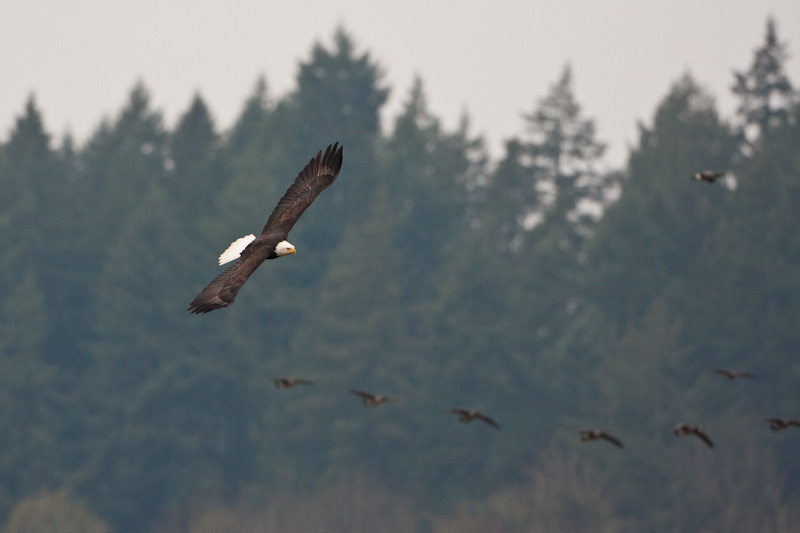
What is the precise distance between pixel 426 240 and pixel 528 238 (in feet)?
24.6

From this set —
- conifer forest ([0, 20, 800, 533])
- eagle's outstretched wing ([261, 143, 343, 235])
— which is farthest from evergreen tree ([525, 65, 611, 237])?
eagle's outstretched wing ([261, 143, 343, 235])

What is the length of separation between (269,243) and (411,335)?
50874 mm

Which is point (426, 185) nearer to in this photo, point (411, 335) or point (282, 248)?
point (411, 335)

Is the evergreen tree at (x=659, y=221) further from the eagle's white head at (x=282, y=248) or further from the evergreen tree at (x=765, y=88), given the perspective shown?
the eagle's white head at (x=282, y=248)

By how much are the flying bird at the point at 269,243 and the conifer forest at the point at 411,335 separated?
33.6m

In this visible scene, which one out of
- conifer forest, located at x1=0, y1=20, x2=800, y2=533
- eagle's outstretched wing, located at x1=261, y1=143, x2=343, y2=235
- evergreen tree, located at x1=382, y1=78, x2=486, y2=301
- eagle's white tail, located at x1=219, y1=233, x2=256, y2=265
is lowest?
eagle's white tail, located at x1=219, y1=233, x2=256, y2=265

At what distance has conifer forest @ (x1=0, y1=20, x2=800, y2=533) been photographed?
58781 millimetres

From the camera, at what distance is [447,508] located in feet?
201

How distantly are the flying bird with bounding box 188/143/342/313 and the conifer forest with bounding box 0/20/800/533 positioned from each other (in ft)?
110

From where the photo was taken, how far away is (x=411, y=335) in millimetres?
69688

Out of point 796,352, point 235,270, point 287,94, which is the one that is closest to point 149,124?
point 287,94

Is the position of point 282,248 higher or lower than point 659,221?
lower

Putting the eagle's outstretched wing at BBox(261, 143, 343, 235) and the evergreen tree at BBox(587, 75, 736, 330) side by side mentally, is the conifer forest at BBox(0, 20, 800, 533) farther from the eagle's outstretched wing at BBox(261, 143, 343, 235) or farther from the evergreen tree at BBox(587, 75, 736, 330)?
the eagle's outstretched wing at BBox(261, 143, 343, 235)

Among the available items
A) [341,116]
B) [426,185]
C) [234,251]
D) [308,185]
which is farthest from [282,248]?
[341,116]
